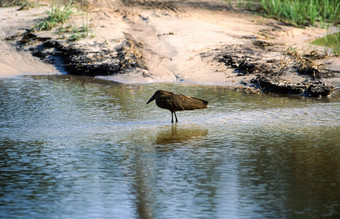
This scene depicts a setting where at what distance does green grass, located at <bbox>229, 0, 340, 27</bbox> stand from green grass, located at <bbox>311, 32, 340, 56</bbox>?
3.86 ft

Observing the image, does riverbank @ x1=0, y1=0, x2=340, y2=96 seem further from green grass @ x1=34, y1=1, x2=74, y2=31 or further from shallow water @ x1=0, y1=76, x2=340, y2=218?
shallow water @ x1=0, y1=76, x2=340, y2=218

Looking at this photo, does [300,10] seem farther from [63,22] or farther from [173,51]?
Answer: [63,22]

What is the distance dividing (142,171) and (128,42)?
7541mm

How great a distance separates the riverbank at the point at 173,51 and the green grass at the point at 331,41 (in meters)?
0.34

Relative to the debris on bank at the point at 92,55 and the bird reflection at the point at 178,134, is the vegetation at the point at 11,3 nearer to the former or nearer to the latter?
the debris on bank at the point at 92,55

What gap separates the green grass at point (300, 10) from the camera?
16.5m

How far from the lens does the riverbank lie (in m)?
11.5

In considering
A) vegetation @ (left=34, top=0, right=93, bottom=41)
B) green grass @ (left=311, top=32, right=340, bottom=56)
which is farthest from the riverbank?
green grass @ (left=311, top=32, right=340, bottom=56)

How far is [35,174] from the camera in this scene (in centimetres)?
575

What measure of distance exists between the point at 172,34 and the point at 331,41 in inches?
168

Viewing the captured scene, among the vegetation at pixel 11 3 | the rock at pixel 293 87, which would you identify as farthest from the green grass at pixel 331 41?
the vegetation at pixel 11 3

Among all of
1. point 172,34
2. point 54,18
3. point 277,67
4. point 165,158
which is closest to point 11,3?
point 54,18

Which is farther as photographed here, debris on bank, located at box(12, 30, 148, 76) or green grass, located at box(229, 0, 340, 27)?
green grass, located at box(229, 0, 340, 27)

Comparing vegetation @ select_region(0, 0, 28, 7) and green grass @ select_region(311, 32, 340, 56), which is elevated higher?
vegetation @ select_region(0, 0, 28, 7)
